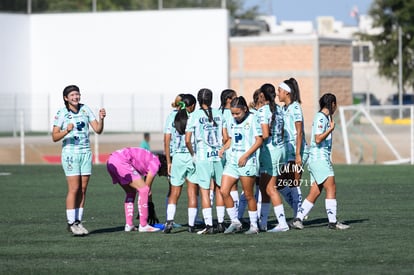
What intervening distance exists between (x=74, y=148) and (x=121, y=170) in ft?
2.85

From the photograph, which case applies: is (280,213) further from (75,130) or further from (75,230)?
(75,130)

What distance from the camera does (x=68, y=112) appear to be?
15523mm

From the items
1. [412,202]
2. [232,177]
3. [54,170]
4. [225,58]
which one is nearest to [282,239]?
[232,177]

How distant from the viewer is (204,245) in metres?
14.2

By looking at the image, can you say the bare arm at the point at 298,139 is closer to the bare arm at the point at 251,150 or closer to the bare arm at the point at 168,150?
the bare arm at the point at 251,150

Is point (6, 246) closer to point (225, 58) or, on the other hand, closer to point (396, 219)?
point (396, 219)

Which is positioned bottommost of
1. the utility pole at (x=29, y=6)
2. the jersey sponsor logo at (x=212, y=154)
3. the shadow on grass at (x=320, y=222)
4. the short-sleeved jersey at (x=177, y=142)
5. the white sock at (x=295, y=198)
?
the shadow on grass at (x=320, y=222)

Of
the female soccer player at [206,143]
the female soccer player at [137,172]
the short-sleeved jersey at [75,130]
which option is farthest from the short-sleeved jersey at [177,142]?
the short-sleeved jersey at [75,130]

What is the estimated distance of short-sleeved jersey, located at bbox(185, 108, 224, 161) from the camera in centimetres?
1551

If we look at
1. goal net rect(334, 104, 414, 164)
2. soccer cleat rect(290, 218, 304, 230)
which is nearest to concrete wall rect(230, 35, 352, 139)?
goal net rect(334, 104, 414, 164)

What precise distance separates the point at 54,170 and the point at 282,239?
67.2 ft

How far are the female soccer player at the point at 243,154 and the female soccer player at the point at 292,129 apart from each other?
0.80m

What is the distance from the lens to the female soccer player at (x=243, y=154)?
15148 mm

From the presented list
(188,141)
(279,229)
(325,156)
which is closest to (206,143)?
(188,141)
